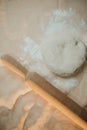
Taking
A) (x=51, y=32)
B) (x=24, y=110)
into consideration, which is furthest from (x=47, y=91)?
(x=51, y=32)

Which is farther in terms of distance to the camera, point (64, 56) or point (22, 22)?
point (22, 22)

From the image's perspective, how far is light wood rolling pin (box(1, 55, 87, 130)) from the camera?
1.13 m

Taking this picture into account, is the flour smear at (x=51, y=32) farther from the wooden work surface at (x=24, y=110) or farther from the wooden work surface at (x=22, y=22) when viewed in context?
the wooden work surface at (x=24, y=110)

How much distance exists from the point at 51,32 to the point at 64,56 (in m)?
0.17

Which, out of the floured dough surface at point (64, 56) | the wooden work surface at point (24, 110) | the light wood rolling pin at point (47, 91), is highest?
the floured dough surface at point (64, 56)

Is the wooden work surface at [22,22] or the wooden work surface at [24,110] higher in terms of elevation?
the wooden work surface at [22,22]

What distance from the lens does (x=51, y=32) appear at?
53.2 inches

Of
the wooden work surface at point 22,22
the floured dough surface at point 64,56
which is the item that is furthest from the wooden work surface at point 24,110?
the floured dough surface at point 64,56

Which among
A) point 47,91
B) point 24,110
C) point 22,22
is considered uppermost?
point 22,22

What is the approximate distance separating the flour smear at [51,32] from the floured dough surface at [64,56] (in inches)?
1.8

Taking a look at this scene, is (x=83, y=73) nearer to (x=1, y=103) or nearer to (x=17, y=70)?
(x=17, y=70)

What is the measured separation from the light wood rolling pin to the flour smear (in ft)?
0.15

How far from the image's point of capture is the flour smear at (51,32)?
4.30 feet

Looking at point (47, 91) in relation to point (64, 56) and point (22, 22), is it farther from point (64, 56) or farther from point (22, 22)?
point (22, 22)
